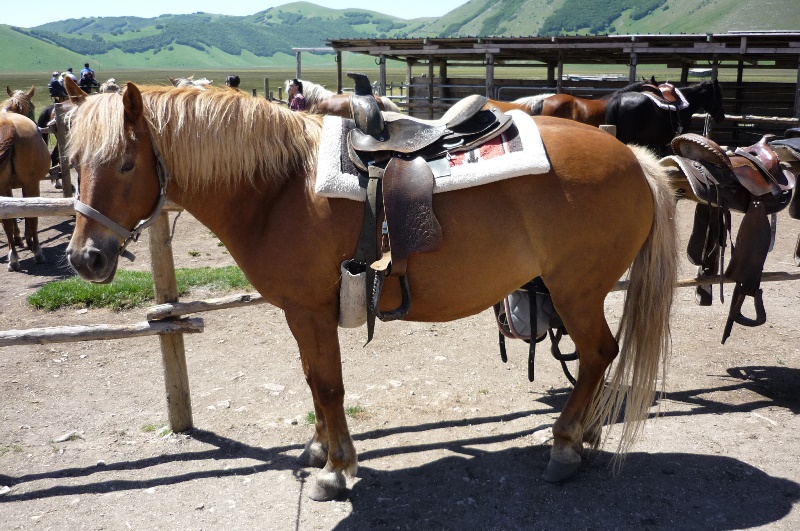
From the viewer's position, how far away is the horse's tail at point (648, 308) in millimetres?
3234

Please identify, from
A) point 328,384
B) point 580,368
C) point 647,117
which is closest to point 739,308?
A: point 580,368

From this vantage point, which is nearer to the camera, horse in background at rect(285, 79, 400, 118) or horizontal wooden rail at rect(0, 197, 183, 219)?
horizontal wooden rail at rect(0, 197, 183, 219)

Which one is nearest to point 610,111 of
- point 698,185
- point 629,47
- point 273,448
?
point 629,47

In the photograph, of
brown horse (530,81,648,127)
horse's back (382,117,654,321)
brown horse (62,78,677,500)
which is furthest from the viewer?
brown horse (530,81,648,127)

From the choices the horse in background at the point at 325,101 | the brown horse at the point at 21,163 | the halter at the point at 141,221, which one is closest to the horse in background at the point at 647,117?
the horse in background at the point at 325,101

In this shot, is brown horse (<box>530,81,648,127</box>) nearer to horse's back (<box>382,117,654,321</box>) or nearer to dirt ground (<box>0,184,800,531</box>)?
dirt ground (<box>0,184,800,531</box>)

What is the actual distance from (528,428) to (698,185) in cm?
184

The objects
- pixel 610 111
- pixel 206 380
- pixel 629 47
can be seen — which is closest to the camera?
pixel 206 380

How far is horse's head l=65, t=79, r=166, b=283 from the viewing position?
2.60 m

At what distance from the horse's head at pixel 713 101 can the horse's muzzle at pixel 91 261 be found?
12240 millimetres

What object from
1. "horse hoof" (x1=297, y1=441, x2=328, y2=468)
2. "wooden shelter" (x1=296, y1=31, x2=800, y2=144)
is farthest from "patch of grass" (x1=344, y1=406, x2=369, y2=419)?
"wooden shelter" (x1=296, y1=31, x2=800, y2=144)

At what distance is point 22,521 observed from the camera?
306cm

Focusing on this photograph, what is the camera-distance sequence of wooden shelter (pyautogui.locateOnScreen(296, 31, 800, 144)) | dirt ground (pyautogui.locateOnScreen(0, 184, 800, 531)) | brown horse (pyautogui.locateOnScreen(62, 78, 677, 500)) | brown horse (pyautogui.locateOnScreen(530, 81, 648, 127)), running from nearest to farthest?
brown horse (pyautogui.locateOnScreen(62, 78, 677, 500)), dirt ground (pyautogui.locateOnScreen(0, 184, 800, 531)), brown horse (pyautogui.locateOnScreen(530, 81, 648, 127)), wooden shelter (pyautogui.locateOnScreen(296, 31, 800, 144))

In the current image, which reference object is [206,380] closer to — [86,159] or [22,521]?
[22,521]
